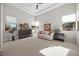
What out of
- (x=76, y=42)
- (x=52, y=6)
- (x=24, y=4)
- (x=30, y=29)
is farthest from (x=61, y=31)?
(x=24, y=4)

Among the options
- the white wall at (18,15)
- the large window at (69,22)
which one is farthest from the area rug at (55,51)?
the white wall at (18,15)

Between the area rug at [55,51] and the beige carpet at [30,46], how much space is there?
60mm

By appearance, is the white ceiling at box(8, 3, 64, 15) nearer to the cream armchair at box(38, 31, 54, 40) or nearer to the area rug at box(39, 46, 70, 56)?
the cream armchair at box(38, 31, 54, 40)

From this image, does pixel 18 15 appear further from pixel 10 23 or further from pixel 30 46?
pixel 30 46

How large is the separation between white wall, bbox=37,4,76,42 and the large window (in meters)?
0.07

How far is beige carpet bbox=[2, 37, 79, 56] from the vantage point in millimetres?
1602

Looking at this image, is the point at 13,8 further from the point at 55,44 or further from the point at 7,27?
the point at 55,44

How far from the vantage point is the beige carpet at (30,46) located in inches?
63.1

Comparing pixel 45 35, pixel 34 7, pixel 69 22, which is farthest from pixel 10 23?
pixel 69 22

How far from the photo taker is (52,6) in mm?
1667

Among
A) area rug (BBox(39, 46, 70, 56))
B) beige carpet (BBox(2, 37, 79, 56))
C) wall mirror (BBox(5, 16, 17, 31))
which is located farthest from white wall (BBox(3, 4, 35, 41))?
area rug (BBox(39, 46, 70, 56))

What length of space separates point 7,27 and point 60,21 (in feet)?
3.82

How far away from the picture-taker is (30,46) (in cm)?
171

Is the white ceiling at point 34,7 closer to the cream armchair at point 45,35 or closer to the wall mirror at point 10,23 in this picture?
the wall mirror at point 10,23
